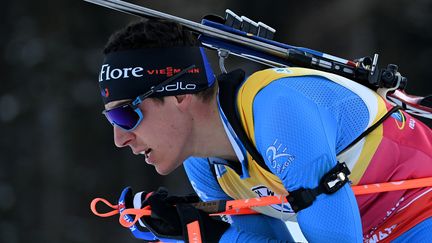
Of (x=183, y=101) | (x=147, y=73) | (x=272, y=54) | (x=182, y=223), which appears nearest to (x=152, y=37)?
(x=147, y=73)

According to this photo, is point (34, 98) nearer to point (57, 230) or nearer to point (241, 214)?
point (57, 230)

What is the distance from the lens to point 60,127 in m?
6.17

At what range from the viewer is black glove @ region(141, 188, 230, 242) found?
A: 97.8 inches

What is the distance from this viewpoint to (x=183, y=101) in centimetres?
246

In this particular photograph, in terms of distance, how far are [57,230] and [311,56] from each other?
3978 mm

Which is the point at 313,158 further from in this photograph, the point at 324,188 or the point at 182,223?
the point at 182,223

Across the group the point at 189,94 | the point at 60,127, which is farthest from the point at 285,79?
the point at 60,127

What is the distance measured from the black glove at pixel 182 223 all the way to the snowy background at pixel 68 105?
3321mm

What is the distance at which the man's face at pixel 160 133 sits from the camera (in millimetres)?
2439

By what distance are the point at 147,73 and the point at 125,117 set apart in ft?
0.50

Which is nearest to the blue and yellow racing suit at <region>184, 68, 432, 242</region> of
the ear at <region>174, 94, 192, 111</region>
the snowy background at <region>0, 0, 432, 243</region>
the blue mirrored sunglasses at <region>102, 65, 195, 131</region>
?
the ear at <region>174, 94, 192, 111</region>

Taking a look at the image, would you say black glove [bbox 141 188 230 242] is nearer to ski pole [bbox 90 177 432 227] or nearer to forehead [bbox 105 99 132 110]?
ski pole [bbox 90 177 432 227]

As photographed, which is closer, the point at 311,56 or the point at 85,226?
the point at 311,56

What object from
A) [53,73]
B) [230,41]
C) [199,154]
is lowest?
[199,154]
